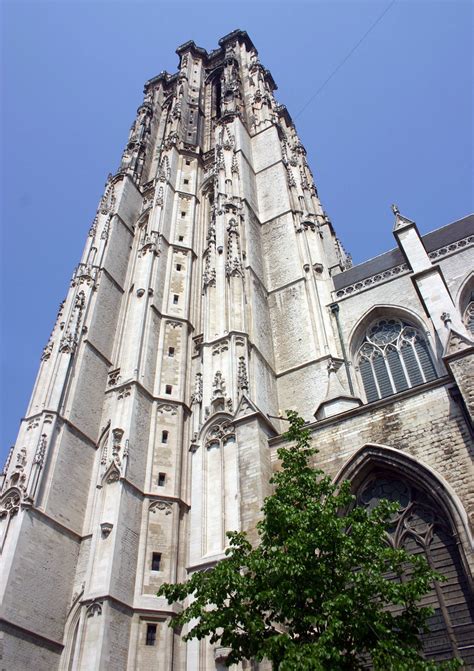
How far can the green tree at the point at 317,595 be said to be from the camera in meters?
6.34

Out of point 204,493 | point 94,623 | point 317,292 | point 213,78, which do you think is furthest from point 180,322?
point 213,78

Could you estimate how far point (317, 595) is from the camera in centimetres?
691

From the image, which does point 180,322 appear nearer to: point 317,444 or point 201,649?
point 317,444

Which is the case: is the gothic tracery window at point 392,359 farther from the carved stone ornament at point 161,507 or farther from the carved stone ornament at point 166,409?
the carved stone ornament at point 161,507

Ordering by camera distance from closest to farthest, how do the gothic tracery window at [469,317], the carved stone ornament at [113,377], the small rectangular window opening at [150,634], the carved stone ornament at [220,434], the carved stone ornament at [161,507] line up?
the carved stone ornament at [220,434]
the small rectangular window opening at [150,634]
the carved stone ornament at [161,507]
the gothic tracery window at [469,317]
the carved stone ornament at [113,377]

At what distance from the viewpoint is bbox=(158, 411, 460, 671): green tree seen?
20.8ft

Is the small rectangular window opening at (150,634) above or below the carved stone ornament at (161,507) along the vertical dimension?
below

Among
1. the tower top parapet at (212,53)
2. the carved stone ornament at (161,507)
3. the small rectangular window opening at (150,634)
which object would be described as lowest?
the small rectangular window opening at (150,634)

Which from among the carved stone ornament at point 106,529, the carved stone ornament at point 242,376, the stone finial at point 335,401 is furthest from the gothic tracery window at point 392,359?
the carved stone ornament at point 106,529

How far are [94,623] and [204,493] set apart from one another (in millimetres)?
3417

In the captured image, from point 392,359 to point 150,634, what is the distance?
9.09m

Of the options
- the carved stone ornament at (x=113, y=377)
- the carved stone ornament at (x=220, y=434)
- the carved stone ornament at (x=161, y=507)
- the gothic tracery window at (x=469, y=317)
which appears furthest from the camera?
the carved stone ornament at (x=113, y=377)

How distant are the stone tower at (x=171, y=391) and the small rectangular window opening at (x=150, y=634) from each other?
45 mm

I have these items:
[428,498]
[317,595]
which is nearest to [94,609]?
[317,595]
